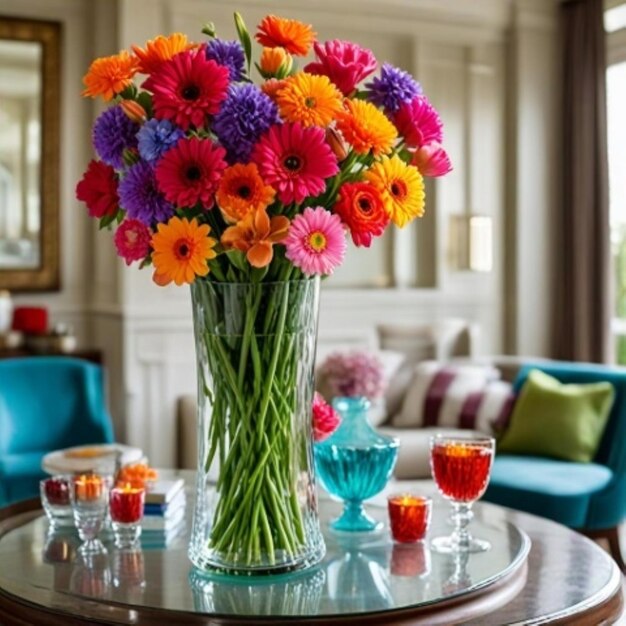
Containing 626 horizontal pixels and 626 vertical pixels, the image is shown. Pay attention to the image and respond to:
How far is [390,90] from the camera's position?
153 centimetres

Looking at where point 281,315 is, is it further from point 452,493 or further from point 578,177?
point 578,177

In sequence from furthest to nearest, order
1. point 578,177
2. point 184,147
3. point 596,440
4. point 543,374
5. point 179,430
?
point 578,177
point 179,430
point 543,374
point 596,440
point 184,147

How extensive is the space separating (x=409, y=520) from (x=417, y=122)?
68 cm

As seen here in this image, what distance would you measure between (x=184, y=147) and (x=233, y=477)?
0.49m

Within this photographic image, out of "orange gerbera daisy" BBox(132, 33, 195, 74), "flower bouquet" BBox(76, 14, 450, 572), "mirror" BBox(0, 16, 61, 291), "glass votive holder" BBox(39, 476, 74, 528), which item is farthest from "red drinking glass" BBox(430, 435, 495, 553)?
"mirror" BBox(0, 16, 61, 291)

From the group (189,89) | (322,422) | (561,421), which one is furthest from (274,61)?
(561,421)

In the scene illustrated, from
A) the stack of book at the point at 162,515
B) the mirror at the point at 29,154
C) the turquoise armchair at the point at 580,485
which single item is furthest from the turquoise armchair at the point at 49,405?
the stack of book at the point at 162,515

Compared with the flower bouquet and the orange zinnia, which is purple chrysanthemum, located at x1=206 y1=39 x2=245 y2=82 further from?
the orange zinnia

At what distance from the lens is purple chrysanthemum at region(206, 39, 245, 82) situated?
1498 millimetres

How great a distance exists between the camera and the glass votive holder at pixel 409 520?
1749mm

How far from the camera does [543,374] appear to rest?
4102mm

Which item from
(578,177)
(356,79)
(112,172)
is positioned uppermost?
(578,177)

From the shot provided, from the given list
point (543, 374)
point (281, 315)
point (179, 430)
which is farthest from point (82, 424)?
point (281, 315)

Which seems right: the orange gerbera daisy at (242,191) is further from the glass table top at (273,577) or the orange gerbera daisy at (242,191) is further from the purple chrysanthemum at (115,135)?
the glass table top at (273,577)
